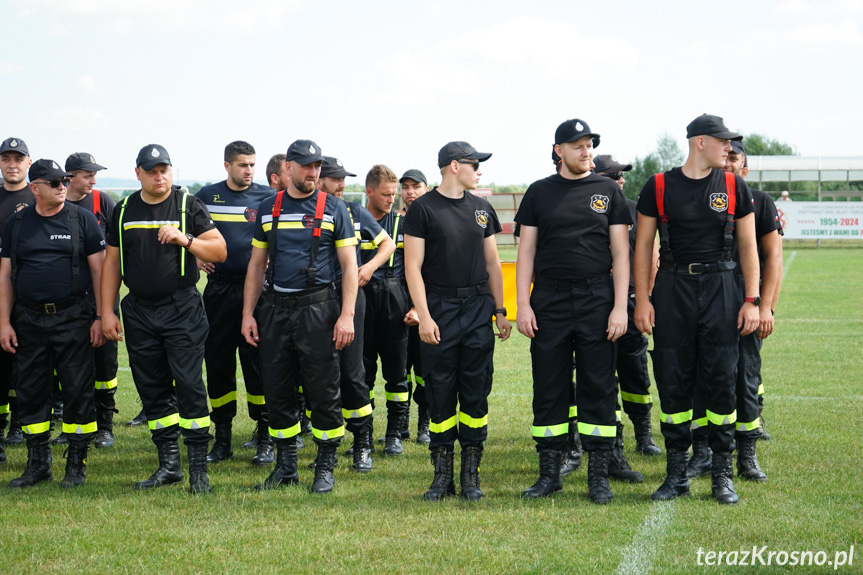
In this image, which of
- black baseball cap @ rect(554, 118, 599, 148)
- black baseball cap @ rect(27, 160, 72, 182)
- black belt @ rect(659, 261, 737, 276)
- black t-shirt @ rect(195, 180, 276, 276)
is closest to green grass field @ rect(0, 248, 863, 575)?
black belt @ rect(659, 261, 737, 276)

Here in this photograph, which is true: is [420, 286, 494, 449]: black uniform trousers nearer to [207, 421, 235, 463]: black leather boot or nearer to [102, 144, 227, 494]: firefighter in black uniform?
[102, 144, 227, 494]: firefighter in black uniform

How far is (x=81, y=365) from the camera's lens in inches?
256

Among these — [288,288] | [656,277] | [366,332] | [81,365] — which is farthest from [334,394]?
[656,277]

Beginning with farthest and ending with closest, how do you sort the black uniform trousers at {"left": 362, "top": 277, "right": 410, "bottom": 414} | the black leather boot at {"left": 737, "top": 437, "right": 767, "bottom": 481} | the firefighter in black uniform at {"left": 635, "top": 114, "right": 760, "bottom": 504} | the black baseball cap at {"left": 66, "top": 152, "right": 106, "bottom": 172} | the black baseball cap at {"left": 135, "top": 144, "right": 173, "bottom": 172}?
the black baseball cap at {"left": 66, "top": 152, "right": 106, "bottom": 172} → the black uniform trousers at {"left": 362, "top": 277, "right": 410, "bottom": 414} → the black leather boot at {"left": 737, "top": 437, "right": 767, "bottom": 481} → the black baseball cap at {"left": 135, "top": 144, "right": 173, "bottom": 172} → the firefighter in black uniform at {"left": 635, "top": 114, "right": 760, "bottom": 504}

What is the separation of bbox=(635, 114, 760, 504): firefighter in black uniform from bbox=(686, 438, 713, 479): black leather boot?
493 millimetres

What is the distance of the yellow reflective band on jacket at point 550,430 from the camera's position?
597 centimetres

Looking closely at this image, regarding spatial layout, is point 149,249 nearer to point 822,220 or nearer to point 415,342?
point 415,342

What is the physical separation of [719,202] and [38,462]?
530 centimetres

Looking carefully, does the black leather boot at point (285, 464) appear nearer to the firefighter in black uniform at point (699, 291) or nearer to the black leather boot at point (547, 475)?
the black leather boot at point (547, 475)

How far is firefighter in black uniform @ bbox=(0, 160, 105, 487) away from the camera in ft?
21.0

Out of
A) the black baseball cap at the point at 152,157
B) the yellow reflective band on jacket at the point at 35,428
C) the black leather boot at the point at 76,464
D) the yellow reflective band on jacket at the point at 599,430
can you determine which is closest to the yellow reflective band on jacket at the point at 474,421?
the yellow reflective band on jacket at the point at 599,430

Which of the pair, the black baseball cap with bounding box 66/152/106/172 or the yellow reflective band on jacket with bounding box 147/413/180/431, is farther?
the black baseball cap with bounding box 66/152/106/172

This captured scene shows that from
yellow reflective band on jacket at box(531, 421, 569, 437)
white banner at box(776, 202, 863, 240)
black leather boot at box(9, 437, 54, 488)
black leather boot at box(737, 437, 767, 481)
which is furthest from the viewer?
white banner at box(776, 202, 863, 240)

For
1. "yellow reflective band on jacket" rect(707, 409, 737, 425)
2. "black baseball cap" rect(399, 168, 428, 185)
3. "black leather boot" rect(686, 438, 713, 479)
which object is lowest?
"black leather boot" rect(686, 438, 713, 479)
